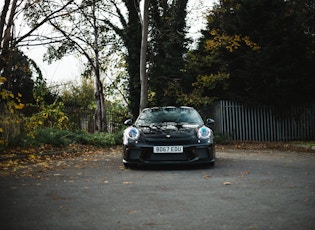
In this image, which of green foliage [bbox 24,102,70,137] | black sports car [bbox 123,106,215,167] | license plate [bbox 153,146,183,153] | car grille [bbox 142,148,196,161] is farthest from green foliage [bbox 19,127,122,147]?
license plate [bbox 153,146,183,153]

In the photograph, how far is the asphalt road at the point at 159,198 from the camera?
4273 mm

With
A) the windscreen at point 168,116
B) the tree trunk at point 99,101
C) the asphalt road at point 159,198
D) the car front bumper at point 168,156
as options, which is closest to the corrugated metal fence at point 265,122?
the tree trunk at point 99,101

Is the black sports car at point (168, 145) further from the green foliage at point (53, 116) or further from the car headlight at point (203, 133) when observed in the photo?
the green foliage at point (53, 116)

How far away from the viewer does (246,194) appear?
19.4 feet

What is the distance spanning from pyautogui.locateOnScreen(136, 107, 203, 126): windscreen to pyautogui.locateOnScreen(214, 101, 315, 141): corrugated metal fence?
36.5 ft

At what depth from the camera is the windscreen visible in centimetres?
1014

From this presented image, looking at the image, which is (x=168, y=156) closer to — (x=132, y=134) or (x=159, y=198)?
(x=132, y=134)

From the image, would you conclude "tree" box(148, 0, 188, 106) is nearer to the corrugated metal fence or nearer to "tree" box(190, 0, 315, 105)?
"tree" box(190, 0, 315, 105)

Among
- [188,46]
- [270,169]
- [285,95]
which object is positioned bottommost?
[270,169]

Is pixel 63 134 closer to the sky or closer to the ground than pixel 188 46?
closer to the ground

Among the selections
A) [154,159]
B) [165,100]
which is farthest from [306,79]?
[154,159]

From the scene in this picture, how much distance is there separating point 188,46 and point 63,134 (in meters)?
12.4

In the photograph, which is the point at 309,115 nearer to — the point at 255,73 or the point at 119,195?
the point at 255,73

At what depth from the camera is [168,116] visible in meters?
10.4
